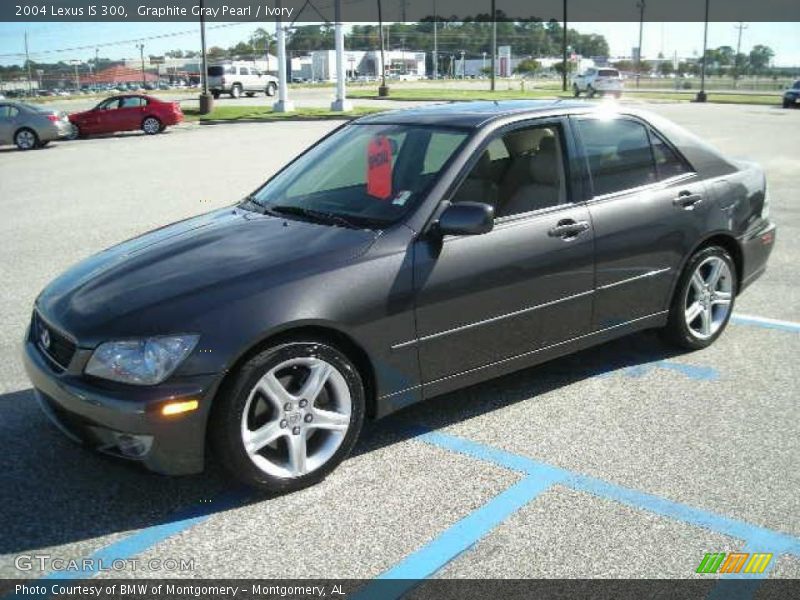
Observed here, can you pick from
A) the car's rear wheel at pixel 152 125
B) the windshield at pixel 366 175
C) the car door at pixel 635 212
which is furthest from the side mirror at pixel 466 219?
the car's rear wheel at pixel 152 125

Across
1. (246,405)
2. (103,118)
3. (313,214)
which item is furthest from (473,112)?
(103,118)

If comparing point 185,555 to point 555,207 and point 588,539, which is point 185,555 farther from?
point 555,207

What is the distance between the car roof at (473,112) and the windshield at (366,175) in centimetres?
8

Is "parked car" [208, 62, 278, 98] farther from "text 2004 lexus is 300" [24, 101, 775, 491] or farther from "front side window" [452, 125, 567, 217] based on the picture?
"front side window" [452, 125, 567, 217]

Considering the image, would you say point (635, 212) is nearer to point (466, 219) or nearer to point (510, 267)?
point (510, 267)

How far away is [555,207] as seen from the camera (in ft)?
14.1

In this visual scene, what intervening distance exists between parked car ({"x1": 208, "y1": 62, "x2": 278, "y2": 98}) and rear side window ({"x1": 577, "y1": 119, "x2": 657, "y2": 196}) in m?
50.9

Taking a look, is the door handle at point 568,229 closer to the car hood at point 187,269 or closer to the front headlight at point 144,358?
the car hood at point 187,269

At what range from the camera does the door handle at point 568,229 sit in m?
4.21

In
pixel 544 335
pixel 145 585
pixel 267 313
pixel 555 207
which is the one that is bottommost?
pixel 145 585

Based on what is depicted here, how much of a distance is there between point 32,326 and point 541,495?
255 cm

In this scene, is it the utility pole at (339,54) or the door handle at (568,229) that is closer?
the door handle at (568,229)

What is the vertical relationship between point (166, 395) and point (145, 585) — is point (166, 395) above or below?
above

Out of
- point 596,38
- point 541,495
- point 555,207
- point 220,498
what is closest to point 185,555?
point 220,498
